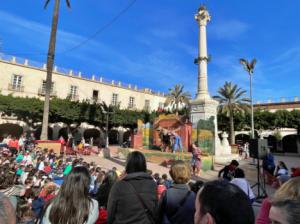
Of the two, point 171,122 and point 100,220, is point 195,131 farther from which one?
point 100,220

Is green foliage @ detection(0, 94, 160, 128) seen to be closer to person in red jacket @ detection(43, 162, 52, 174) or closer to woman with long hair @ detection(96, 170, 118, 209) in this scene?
person in red jacket @ detection(43, 162, 52, 174)

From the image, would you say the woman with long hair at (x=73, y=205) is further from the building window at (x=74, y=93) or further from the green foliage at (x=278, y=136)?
the green foliage at (x=278, y=136)

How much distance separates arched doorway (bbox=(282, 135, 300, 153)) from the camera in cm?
3627

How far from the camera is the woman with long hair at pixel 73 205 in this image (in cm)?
201

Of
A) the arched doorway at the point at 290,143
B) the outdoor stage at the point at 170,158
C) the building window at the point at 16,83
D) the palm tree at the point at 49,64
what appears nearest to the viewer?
the outdoor stage at the point at 170,158

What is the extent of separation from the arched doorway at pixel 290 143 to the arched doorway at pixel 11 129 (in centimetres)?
4119

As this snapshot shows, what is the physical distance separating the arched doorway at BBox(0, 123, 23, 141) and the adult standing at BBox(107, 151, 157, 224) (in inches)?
1284

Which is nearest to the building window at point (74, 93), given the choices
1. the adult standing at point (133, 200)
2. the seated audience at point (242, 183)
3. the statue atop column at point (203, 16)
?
the statue atop column at point (203, 16)

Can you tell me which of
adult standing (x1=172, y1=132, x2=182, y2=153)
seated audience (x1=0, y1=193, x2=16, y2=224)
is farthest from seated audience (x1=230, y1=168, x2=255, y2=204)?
adult standing (x1=172, y1=132, x2=182, y2=153)

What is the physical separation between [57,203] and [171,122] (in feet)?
54.4

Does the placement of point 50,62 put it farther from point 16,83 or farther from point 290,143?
point 290,143

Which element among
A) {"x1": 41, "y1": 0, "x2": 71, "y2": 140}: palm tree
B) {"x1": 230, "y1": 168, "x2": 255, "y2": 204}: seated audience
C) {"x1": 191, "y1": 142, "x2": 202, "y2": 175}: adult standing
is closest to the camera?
{"x1": 230, "y1": 168, "x2": 255, "y2": 204}: seated audience

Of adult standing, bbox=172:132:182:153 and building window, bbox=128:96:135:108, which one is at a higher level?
building window, bbox=128:96:135:108

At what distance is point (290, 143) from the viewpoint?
37.2 m
